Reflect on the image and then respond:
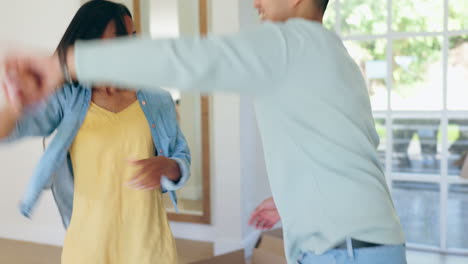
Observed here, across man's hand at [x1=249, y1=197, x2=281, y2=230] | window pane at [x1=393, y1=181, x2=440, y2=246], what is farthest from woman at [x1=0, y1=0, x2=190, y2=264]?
window pane at [x1=393, y1=181, x2=440, y2=246]

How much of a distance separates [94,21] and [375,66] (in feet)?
8.50

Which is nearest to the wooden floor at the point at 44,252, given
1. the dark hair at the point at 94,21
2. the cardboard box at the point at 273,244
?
the cardboard box at the point at 273,244

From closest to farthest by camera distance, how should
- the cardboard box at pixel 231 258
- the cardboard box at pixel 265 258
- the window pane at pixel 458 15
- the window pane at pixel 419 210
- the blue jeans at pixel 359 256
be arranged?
the blue jeans at pixel 359 256 < the cardboard box at pixel 265 258 < the cardboard box at pixel 231 258 < the window pane at pixel 458 15 < the window pane at pixel 419 210

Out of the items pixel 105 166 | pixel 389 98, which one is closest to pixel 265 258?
pixel 105 166

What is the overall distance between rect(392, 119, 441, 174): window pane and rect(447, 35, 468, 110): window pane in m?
0.18

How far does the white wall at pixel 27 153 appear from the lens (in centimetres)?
393

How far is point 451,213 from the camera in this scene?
13.1 ft

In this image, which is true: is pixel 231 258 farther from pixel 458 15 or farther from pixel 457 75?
pixel 458 15

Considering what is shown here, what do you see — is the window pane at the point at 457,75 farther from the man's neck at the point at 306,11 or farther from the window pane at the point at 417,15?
the man's neck at the point at 306,11

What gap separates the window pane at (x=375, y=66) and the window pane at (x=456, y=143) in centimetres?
49

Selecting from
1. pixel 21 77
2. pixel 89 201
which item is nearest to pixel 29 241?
pixel 89 201

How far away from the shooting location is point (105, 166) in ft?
4.57

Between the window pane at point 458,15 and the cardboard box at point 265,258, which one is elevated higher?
the window pane at point 458,15

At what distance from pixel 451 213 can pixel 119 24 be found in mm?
3441
